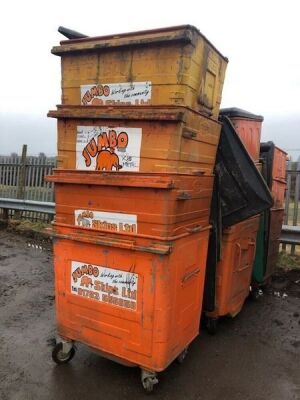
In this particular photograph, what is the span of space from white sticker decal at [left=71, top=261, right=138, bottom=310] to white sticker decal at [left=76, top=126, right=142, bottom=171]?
0.73 metres

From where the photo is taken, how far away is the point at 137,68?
2.79 m

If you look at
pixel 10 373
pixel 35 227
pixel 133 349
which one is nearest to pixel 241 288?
pixel 133 349

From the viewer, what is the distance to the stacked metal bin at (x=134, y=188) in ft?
8.78

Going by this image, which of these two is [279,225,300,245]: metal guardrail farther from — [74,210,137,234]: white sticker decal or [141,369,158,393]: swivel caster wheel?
[74,210,137,234]: white sticker decal

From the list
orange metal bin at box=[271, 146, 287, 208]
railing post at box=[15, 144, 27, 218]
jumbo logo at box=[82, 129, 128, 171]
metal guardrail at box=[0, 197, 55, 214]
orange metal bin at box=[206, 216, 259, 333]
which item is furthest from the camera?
railing post at box=[15, 144, 27, 218]

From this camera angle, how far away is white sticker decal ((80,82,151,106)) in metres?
2.78

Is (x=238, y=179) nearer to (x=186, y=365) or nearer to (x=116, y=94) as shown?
(x=116, y=94)

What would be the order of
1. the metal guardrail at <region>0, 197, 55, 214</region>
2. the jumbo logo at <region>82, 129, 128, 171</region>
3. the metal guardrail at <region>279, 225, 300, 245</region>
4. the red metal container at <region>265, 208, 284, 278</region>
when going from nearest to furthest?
the jumbo logo at <region>82, 129, 128, 171</region> → the red metal container at <region>265, 208, 284, 278</region> → the metal guardrail at <region>279, 225, 300, 245</region> → the metal guardrail at <region>0, 197, 55, 214</region>

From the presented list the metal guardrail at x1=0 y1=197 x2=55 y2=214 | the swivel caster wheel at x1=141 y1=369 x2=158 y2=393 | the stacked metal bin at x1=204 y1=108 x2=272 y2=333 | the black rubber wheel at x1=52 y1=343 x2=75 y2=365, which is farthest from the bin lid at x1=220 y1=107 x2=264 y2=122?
the metal guardrail at x1=0 y1=197 x2=55 y2=214

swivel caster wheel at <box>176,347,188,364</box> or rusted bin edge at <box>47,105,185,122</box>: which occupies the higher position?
rusted bin edge at <box>47,105,185,122</box>

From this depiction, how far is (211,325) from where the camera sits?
3.82 metres

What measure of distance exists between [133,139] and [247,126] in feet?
4.86

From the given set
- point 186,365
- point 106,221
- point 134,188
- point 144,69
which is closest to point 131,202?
point 134,188

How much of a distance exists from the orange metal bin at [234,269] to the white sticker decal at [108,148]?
1276 mm
